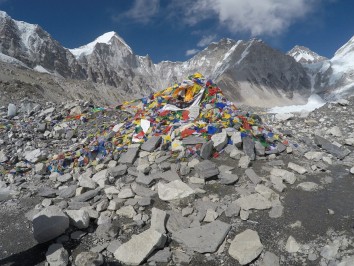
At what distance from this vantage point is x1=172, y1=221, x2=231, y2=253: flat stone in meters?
5.29

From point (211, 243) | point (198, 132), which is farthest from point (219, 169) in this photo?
point (211, 243)

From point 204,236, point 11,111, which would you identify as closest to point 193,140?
point 204,236

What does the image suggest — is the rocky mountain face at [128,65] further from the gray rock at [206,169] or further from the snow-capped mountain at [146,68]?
the gray rock at [206,169]

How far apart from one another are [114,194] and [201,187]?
1.98 m

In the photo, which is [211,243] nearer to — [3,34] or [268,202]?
[268,202]

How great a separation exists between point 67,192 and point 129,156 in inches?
71.3

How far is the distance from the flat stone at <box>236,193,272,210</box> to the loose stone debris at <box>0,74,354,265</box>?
0.07ft

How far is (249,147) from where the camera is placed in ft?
27.1

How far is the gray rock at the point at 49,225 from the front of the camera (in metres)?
5.67

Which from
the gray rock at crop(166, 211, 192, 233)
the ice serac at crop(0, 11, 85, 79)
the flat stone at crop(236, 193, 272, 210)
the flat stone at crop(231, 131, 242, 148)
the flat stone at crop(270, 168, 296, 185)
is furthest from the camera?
the ice serac at crop(0, 11, 85, 79)

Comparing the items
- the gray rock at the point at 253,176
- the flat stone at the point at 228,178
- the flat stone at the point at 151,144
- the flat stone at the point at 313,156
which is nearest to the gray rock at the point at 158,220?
the flat stone at the point at 228,178

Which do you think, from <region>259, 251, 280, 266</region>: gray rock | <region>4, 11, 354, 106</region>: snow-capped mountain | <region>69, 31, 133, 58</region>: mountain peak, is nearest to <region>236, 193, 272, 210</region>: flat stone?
<region>259, 251, 280, 266</region>: gray rock

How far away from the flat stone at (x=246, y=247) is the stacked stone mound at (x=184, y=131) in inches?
114

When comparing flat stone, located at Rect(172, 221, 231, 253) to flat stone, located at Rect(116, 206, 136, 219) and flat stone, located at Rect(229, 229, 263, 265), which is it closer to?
flat stone, located at Rect(229, 229, 263, 265)
